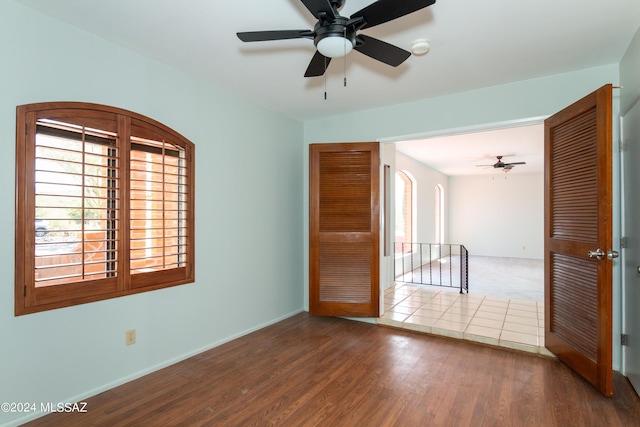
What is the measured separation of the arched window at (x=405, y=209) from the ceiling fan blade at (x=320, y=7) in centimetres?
597

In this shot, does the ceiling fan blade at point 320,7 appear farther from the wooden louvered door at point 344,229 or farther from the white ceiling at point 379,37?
the wooden louvered door at point 344,229

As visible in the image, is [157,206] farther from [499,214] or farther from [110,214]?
[499,214]

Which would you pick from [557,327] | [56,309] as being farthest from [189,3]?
[557,327]

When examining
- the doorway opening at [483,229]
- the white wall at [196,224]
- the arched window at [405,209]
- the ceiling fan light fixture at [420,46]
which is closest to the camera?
the white wall at [196,224]

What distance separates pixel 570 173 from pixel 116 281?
3.72 meters

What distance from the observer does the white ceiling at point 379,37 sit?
80.0 inches

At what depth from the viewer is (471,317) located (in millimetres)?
3971

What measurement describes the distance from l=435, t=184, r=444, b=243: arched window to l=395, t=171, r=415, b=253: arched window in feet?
8.10

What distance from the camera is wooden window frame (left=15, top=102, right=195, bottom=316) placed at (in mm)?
2010

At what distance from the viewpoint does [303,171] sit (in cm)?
452

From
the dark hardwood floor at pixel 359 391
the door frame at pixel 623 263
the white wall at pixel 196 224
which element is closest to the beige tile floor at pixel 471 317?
the dark hardwood floor at pixel 359 391

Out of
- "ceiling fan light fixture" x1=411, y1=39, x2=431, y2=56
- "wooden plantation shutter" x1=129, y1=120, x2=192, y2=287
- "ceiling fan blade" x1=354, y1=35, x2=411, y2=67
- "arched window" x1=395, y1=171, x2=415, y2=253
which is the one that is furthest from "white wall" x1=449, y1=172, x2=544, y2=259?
"wooden plantation shutter" x1=129, y1=120, x2=192, y2=287

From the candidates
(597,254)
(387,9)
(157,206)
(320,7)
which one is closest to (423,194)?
(597,254)

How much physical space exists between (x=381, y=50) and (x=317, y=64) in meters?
0.43
